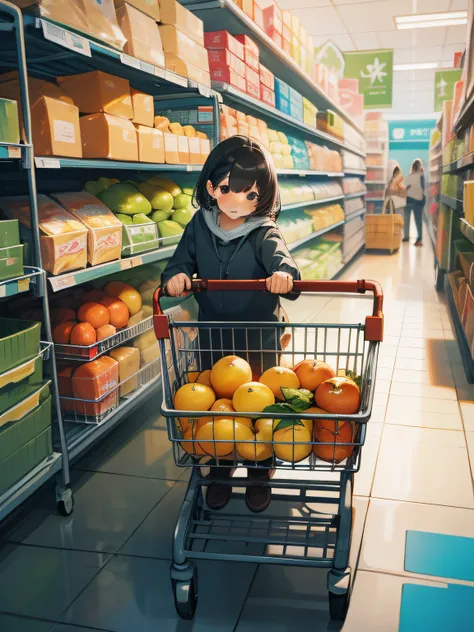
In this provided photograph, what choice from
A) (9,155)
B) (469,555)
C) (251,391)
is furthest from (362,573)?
(9,155)

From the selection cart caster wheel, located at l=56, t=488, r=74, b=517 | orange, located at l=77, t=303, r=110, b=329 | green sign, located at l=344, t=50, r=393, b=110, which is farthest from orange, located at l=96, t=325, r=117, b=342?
green sign, located at l=344, t=50, r=393, b=110

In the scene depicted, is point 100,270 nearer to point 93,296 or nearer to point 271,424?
point 93,296

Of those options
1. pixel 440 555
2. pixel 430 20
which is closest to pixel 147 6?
pixel 440 555

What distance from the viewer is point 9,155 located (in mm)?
1908

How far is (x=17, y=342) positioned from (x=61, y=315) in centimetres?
70

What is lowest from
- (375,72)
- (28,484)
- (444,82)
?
(28,484)

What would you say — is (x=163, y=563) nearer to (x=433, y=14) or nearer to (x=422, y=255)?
(x=433, y=14)

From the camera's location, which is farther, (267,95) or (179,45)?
(267,95)

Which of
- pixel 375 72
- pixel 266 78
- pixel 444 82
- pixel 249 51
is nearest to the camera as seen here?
pixel 249 51

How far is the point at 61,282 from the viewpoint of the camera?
2.26 metres

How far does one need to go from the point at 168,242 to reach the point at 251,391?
5.98 ft

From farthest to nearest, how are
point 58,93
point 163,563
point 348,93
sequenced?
point 348,93
point 58,93
point 163,563

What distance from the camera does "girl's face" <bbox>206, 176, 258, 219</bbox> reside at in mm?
2109

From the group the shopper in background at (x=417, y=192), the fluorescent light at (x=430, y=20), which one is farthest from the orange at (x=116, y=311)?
the shopper in background at (x=417, y=192)
